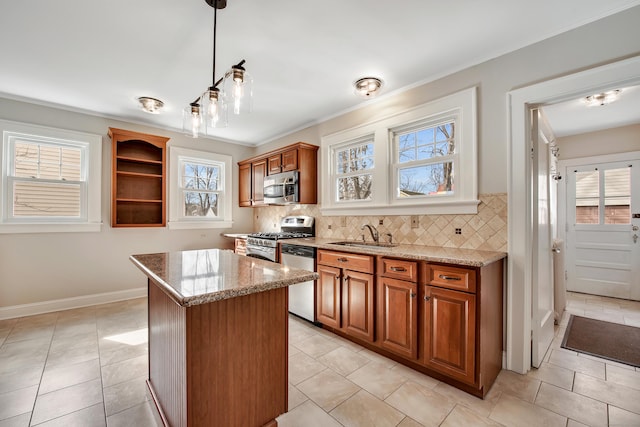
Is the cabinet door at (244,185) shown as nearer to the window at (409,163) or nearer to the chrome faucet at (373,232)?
the window at (409,163)

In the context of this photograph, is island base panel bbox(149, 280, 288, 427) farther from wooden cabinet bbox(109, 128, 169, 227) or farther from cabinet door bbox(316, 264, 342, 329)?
wooden cabinet bbox(109, 128, 169, 227)

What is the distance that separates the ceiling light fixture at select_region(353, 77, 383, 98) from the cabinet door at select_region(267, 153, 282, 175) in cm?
162

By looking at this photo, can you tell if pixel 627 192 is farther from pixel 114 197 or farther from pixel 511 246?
pixel 114 197

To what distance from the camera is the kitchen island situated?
1159 millimetres

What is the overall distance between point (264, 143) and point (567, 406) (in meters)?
4.85

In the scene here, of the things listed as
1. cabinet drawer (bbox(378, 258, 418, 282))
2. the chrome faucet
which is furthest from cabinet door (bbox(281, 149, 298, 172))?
cabinet drawer (bbox(378, 258, 418, 282))

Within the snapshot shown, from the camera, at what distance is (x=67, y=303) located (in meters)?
3.53

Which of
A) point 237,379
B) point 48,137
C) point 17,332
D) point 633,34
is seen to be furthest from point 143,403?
point 633,34

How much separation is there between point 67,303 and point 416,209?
4.40 meters

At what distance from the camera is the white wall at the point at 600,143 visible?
151 inches

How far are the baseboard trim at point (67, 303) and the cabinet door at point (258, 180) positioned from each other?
212 cm

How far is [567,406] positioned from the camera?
1.76 m

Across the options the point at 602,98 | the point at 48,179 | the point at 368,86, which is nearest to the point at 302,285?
the point at 368,86

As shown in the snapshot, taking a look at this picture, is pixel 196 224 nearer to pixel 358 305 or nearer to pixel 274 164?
pixel 274 164
